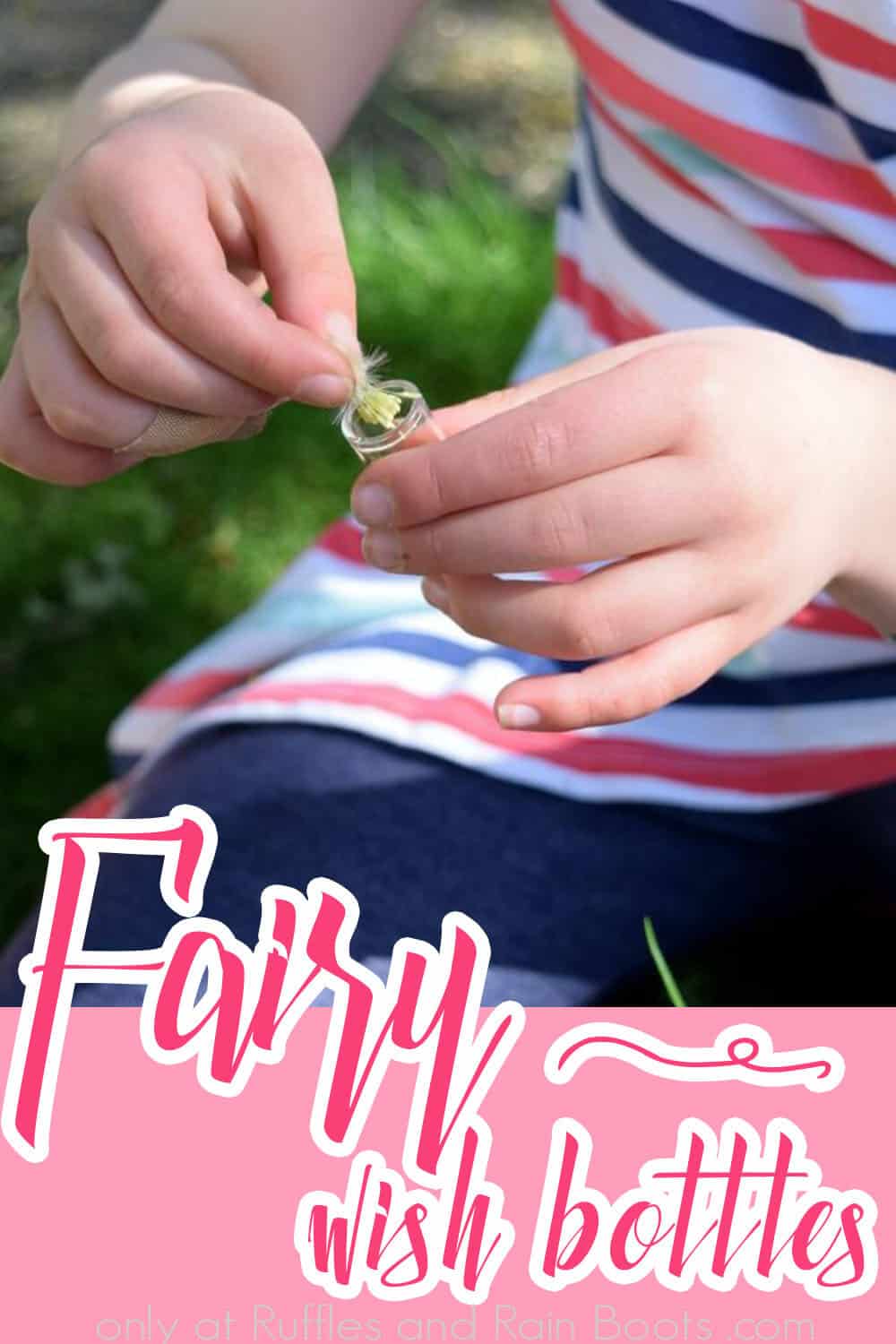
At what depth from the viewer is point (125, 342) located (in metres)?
0.73

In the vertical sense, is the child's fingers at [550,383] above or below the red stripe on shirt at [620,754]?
above

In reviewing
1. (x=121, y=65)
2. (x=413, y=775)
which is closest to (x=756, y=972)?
(x=413, y=775)

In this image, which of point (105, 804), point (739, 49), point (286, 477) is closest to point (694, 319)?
point (739, 49)

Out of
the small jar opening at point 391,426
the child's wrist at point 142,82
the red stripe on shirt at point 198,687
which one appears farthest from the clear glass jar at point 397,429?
the red stripe on shirt at point 198,687

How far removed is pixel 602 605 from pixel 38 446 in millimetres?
309

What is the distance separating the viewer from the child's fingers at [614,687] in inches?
27.5

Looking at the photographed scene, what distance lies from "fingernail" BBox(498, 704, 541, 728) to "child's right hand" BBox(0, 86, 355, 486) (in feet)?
0.48

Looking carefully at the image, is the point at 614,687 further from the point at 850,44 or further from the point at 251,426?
the point at 850,44

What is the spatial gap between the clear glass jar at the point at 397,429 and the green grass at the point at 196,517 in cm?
63

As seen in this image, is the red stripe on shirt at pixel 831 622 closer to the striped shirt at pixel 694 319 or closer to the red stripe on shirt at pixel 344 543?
the striped shirt at pixel 694 319

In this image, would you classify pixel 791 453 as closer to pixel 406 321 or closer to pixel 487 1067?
pixel 487 1067

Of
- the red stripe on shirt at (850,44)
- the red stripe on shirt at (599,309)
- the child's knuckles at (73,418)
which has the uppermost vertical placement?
the red stripe on shirt at (850,44)

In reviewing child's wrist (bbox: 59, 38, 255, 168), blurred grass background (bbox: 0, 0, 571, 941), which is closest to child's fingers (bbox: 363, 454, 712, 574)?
child's wrist (bbox: 59, 38, 255, 168)

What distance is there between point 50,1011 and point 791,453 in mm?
439
